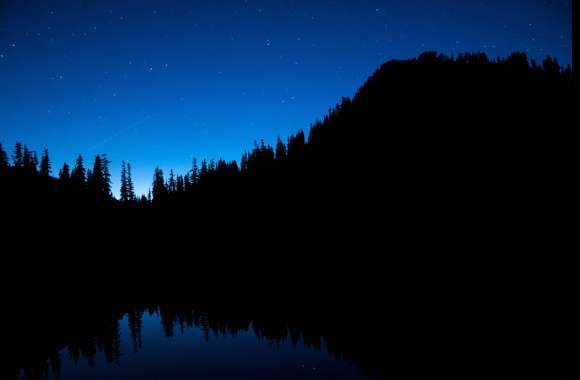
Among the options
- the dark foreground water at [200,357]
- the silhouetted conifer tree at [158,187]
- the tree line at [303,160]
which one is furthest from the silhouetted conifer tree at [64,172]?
the dark foreground water at [200,357]

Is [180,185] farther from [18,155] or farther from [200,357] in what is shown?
[200,357]

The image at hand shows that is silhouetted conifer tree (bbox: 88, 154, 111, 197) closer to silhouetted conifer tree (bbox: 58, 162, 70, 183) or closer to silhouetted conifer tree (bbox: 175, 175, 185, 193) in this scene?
silhouetted conifer tree (bbox: 58, 162, 70, 183)

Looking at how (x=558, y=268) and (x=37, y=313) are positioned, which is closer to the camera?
(x=37, y=313)

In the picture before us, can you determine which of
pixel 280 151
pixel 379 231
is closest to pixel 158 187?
pixel 280 151

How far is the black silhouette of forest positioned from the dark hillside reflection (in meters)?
0.55

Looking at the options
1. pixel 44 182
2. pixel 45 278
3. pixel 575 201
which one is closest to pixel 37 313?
pixel 45 278

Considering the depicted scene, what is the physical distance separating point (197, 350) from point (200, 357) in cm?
144

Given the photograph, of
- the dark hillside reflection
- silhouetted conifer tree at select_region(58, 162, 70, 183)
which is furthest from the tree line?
the dark hillside reflection

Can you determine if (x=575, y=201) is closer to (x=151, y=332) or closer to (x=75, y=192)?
(x=151, y=332)

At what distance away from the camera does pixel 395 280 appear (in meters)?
44.0

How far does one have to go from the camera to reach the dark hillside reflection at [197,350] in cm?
1730

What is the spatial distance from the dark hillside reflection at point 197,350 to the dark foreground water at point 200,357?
6cm

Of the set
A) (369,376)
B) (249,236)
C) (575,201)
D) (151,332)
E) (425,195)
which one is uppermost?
(575,201)

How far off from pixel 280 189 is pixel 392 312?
7464 centimetres
